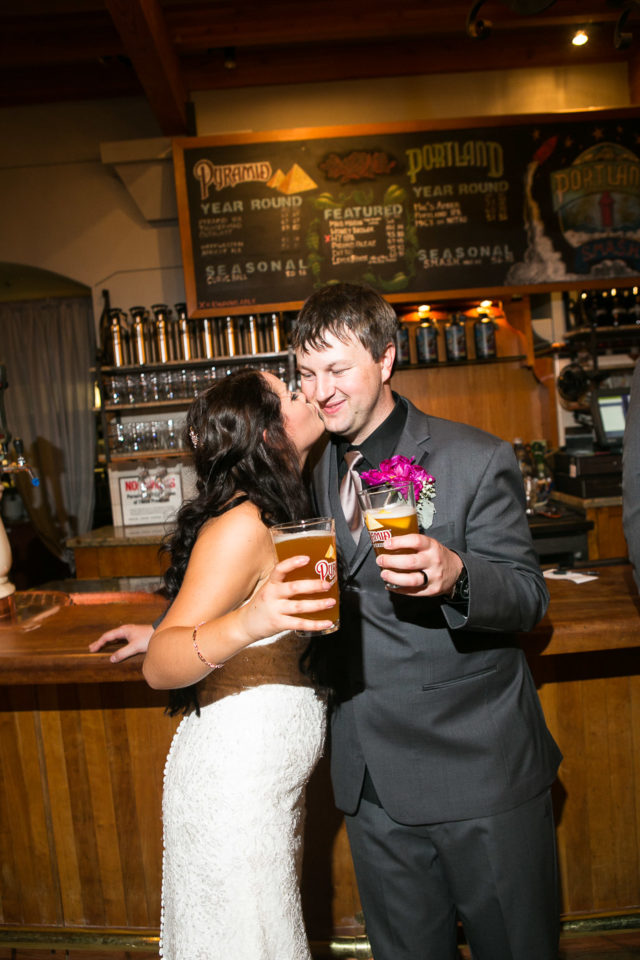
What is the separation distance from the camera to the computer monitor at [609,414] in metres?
4.40

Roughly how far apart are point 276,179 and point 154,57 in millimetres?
1014

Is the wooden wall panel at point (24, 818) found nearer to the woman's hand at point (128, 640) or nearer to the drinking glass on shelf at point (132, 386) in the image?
the woman's hand at point (128, 640)

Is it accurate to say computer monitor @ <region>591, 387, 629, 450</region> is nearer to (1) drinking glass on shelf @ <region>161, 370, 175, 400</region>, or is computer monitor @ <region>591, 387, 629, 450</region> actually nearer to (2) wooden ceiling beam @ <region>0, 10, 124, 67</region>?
(1) drinking glass on shelf @ <region>161, 370, 175, 400</region>

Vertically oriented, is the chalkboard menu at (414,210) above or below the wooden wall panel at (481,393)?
above

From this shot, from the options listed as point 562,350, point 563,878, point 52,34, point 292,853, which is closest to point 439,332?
point 562,350

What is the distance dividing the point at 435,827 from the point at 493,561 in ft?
1.86

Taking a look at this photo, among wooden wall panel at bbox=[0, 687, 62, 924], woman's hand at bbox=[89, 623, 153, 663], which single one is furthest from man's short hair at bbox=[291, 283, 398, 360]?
wooden wall panel at bbox=[0, 687, 62, 924]

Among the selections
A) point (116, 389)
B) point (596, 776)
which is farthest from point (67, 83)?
point (596, 776)

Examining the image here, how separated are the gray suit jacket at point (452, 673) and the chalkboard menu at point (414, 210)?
3483 millimetres

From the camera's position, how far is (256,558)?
4.31 ft

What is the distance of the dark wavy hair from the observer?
1.45 metres

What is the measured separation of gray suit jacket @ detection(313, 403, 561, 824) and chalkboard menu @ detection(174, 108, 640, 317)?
3.48m

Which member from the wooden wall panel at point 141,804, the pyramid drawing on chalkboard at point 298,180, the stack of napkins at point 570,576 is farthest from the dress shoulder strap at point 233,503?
the pyramid drawing on chalkboard at point 298,180

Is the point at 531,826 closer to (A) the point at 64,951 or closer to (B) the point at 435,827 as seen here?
(B) the point at 435,827
